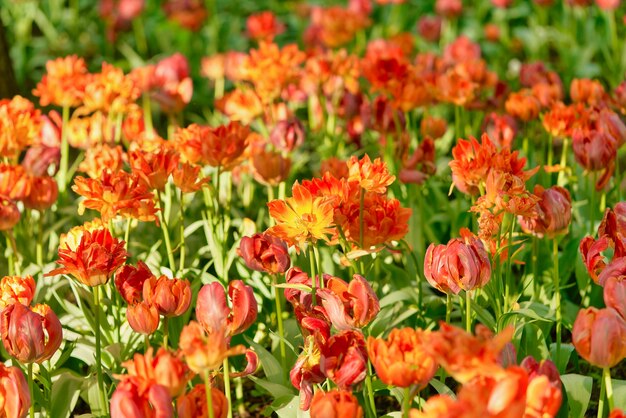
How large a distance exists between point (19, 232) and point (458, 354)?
6.44ft

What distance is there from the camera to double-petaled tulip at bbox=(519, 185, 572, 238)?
210 cm

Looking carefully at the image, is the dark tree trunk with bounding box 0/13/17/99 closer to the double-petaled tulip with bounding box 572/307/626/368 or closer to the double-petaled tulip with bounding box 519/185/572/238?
the double-petaled tulip with bounding box 519/185/572/238

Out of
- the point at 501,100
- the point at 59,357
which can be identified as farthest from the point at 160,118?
the point at 59,357

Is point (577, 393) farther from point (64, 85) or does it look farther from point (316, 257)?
point (64, 85)

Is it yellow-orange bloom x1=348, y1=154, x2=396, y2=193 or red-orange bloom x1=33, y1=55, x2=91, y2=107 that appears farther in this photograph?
red-orange bloom x1=33, y1=55, x2=91, y2=107

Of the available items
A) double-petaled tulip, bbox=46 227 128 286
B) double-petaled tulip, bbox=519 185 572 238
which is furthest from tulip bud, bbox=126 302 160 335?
double-petaled tulip, bbox=519 185 572 238

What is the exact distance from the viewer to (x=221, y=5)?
638 centimetres

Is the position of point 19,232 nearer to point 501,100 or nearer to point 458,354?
point 501,100

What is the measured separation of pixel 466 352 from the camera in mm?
1326

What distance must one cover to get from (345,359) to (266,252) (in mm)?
477

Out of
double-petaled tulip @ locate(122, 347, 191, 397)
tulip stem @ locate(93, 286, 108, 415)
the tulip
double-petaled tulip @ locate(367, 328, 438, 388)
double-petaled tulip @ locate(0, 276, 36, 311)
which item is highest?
double-petaled tulip @ locate(122, 347, 191, 397)

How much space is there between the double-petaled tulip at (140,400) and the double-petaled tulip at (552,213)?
0.97 m

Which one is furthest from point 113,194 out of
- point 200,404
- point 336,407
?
point 336,407

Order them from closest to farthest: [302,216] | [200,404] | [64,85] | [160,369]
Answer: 1. [160,369]
2. [200,404]
3. [302,216]
4. [64,85]
